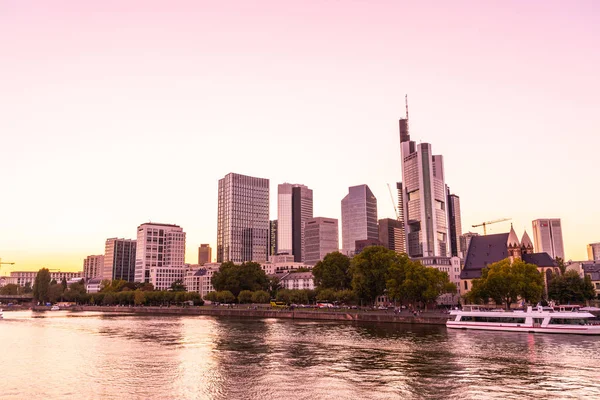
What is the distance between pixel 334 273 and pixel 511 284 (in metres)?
69.0

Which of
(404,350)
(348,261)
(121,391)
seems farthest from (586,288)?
(121,391)

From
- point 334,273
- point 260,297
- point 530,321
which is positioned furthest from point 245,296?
point 530,321

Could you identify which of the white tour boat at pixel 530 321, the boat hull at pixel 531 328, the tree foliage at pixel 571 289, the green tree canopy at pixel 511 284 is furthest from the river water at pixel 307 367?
the tree foliage at pixel 571 289

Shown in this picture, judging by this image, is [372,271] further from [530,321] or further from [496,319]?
[530,321]

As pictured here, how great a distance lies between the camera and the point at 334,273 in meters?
171

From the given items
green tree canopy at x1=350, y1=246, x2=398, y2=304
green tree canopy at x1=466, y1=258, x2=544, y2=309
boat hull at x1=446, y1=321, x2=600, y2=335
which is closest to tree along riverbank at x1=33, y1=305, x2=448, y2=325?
green tree canopy at x1=350, y1=246, x2=398, y2=304

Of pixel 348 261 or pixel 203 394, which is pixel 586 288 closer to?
pixel 348 261

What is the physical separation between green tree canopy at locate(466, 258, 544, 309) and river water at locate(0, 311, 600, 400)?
2744cm

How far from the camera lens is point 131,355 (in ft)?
217

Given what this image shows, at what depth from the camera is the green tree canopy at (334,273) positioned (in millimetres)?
171125

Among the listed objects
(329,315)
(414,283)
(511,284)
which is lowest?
(329,315)

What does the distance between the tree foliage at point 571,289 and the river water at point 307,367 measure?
5515 cm

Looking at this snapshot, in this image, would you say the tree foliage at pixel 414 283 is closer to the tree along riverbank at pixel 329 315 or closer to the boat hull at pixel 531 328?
the tree along riverbank at pixel 329 315

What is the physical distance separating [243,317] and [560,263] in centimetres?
11052
